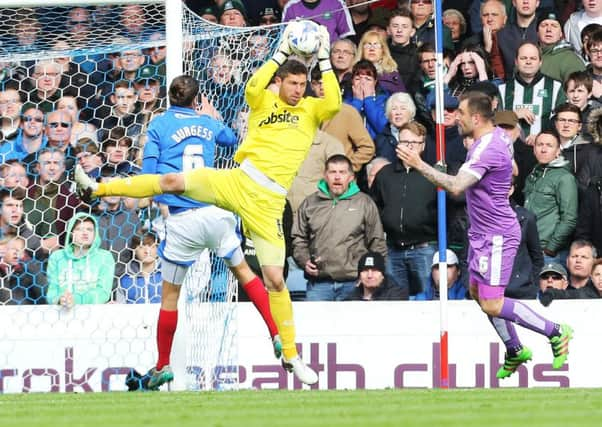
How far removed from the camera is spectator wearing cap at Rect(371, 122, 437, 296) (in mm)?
13961

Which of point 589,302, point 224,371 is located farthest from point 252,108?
point 589,302

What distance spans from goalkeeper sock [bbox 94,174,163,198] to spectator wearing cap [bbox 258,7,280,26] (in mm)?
5479

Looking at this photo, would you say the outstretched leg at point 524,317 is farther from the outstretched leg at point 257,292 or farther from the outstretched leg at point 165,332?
the outstretched leg at point 165,332

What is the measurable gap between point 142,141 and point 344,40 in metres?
2.44

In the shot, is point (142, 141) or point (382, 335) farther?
point (142, 141)

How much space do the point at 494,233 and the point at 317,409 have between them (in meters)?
3.45

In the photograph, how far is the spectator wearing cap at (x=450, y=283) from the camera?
13898 millimetres

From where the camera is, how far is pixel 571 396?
9.30 meters

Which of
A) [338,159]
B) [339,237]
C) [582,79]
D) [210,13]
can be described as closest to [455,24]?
[582,79]

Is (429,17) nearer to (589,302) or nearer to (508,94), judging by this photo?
(508,94)

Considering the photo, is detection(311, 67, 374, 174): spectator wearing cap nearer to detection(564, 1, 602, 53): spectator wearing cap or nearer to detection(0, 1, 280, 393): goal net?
detection(0, 1, 280, 393): goal net

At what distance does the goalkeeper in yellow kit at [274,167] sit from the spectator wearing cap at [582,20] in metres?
4.43

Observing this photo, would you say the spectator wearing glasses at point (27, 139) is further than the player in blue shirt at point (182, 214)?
Yes

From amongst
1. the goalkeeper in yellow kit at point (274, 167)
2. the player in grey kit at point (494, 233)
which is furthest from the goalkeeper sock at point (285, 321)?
the player in grey kit at point (494, 233)
